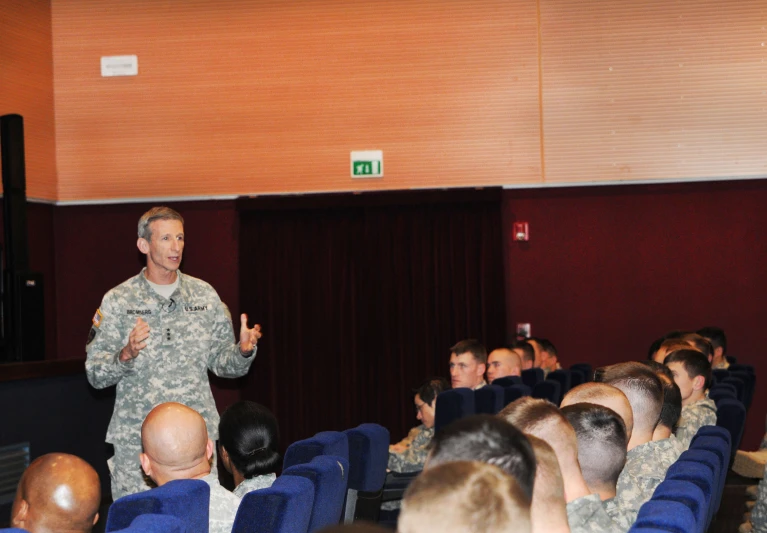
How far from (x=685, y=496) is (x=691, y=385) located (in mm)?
2886

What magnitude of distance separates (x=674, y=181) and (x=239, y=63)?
168 inches

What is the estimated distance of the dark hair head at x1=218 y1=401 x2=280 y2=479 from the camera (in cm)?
299

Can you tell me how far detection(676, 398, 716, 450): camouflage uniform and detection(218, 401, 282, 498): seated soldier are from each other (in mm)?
2602

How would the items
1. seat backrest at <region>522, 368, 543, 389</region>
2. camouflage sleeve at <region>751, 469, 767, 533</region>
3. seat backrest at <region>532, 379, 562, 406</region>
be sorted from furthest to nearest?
seat backrest at <region>522, 368, 543, 389</region>
seat backrest at <region>532, 379, 562, 406</region>
camouflage sleeve at <region>751, 469, 767, 533</region>

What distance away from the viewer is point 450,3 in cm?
870

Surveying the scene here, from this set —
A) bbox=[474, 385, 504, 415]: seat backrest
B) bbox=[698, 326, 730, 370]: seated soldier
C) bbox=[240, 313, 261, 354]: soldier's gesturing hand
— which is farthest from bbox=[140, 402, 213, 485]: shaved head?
bbox=[698, 326, 730, 370]: seated soldier

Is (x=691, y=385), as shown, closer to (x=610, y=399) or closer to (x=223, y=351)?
(x=610, y=399)

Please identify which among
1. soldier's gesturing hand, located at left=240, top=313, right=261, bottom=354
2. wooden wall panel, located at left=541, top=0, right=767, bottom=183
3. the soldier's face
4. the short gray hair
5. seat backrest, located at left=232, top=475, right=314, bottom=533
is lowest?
seat backrest, located at left=232, top=475, right=314, bottom=533

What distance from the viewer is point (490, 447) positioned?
1.67 m

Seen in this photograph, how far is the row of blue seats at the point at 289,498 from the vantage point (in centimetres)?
178

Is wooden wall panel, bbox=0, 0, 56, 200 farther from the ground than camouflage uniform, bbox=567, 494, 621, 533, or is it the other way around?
wooden wall panel, bbox=0, 0, 56, 200

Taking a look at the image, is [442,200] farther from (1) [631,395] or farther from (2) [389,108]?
(1) [631,395]

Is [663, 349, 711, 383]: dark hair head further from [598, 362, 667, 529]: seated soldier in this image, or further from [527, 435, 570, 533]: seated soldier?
[527, 435, 570, 533]: seated soldier

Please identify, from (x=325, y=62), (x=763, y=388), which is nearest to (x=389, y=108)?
(x=325, y=62)
